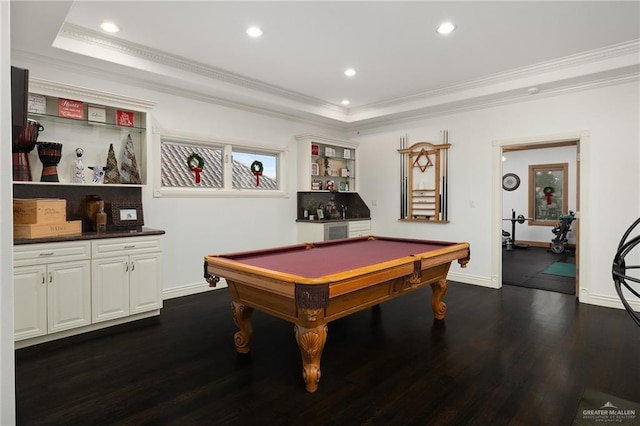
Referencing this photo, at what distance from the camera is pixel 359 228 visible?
638 centimetres

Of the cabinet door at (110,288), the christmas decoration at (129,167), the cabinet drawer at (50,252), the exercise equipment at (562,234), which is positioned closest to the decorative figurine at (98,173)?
the christmas decoration at (129,167)

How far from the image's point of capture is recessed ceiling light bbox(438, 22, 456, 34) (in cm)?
Result: 329

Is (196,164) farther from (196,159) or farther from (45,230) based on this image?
(45,230)

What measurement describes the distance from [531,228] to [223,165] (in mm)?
8380

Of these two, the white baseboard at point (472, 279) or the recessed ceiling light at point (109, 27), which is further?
the white baseboard at point (472, 279)

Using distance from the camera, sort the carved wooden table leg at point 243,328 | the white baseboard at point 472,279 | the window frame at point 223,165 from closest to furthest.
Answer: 1. the carved wooden table leg at point 243,328
2. the window frame at point 223,165
3. the white baseboard at point 472,279

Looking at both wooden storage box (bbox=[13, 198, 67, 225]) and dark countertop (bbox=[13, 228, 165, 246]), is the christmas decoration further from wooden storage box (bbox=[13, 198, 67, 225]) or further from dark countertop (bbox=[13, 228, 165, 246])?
wooden storage box (bbox=[13, 198, 67, 225])

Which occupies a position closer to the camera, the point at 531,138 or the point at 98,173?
the point at 98,173

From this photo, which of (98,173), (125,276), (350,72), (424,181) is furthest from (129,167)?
(424,181)

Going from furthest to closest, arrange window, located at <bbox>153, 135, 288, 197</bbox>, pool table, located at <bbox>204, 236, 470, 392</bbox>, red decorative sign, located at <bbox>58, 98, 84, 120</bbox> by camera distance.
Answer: window, located at <bbox>153, 135, 288, 197</bbox>, red decorative sign, located at <bbox>58, 98, 84, 120</bbox>, pool table, located at <bbox>204, 236, 470, 392</bbox>

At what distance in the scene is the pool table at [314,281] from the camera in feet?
7.38

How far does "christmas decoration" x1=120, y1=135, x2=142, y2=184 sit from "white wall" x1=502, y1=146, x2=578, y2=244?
30.8 feet

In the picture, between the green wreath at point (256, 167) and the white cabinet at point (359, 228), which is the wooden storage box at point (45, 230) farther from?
the white cabinet at point (359, 228)

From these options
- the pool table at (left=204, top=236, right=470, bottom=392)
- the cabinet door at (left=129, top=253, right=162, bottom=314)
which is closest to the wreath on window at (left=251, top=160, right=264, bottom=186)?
the cabinet door at (left=129, top=253, right=162, bottom=314)
